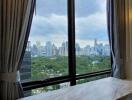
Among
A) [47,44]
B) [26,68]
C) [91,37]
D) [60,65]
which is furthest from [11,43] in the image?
[91,37]

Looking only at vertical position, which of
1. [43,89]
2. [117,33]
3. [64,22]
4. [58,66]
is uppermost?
[64,22]

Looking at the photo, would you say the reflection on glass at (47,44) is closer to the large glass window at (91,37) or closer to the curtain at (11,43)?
the large glass window at (91,37)

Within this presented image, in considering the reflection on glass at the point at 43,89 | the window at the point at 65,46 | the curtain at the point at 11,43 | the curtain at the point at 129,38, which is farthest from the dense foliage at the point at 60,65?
the curtain at the point at 11,43

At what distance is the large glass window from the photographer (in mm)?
2990

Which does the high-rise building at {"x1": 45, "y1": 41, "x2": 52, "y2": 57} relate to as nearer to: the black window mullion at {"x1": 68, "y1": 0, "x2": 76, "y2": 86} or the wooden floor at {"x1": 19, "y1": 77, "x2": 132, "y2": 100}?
the black window mullion at {"x1": 68, "y1": 0, "x2": 76, "y2": 86}

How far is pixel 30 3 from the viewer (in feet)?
6.82

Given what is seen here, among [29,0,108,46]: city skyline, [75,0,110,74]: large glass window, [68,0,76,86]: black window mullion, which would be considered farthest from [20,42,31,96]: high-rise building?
[75,0,110,74]: large glass window

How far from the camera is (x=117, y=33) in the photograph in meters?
3.12

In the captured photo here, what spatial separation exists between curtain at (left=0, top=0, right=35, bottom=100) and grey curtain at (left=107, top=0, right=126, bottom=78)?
1.65 m

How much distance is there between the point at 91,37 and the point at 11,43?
158 centimetres

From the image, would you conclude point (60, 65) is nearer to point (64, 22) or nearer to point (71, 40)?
point (71, 40)

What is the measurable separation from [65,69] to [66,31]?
535 mm

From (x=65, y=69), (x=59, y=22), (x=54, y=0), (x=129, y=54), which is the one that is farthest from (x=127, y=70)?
(x=54, y=0)

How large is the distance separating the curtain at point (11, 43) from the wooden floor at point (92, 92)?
23cm
